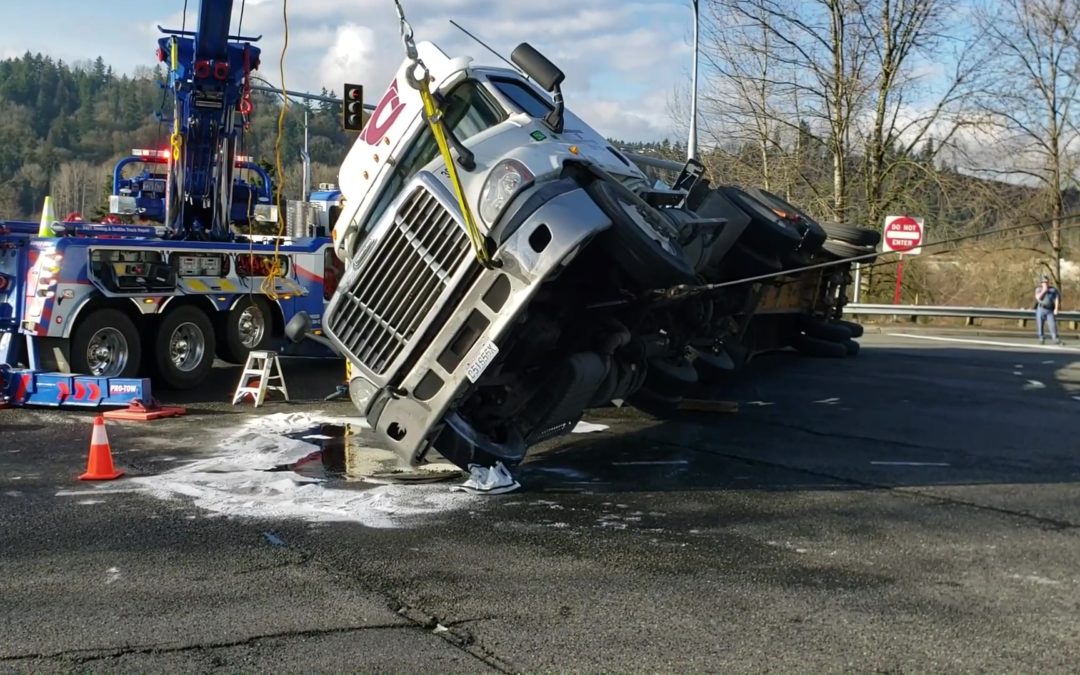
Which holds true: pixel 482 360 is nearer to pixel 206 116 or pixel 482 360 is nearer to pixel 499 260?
pixel 499 260

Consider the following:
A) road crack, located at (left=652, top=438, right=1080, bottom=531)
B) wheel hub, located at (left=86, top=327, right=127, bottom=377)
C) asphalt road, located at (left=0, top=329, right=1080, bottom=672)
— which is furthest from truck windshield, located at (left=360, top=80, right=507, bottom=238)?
wheel hub, located at (left=86, top=327, right=127, bottom=377)

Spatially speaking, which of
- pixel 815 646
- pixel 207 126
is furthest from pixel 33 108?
pixel 815 646

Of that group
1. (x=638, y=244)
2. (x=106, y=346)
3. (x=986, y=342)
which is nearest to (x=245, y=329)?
(x=106, y=346)

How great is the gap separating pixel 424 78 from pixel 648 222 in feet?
5.84

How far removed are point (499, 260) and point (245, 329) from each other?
7896mm

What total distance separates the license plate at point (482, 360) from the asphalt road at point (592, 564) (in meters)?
0.86

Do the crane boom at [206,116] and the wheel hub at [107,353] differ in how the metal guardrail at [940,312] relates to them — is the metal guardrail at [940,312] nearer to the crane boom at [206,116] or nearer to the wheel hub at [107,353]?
the crane boom at [206,116]

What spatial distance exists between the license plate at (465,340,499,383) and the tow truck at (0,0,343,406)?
5.31 metres

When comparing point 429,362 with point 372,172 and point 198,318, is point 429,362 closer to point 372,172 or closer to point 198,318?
point 372,172

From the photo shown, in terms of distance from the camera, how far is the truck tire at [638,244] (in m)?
6.80

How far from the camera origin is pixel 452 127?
779cm

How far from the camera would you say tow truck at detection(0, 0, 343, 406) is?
11047mm

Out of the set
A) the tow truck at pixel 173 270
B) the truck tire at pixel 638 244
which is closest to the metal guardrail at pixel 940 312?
the tow truck at pixel 173 270

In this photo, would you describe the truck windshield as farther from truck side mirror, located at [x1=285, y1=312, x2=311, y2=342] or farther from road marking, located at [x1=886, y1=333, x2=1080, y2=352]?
road marking, located at [x1=886, y1=333, x2=1080, y2=352]
